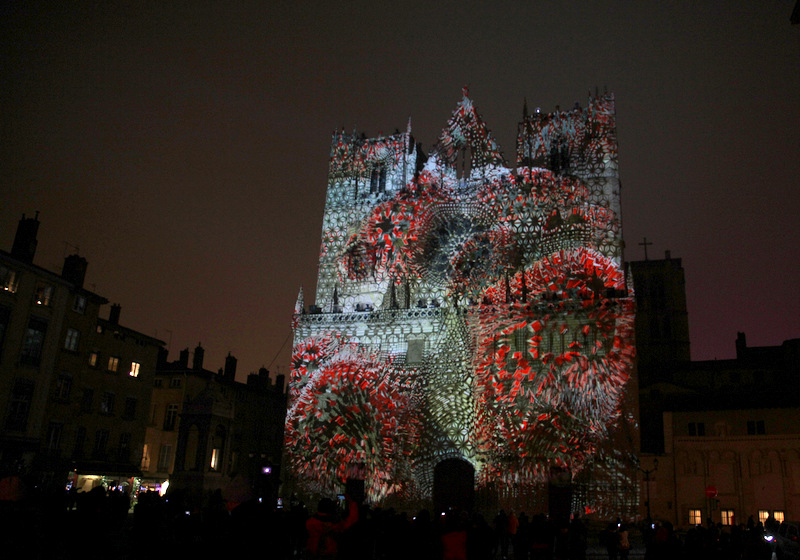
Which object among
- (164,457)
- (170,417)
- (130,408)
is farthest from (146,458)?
(130,408)

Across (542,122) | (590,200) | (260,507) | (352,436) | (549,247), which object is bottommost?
(260,507)

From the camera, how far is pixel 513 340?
88.0 ft

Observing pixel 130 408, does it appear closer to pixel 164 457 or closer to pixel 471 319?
pixel 164 457

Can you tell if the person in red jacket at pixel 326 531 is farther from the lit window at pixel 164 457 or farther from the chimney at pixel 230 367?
the chimney at pixel 230 367

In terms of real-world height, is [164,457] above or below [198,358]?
below

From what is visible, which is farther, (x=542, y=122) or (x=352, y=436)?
(x=542, y=122)

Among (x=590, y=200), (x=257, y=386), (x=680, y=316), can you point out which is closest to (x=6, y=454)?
(x=257, y=386)

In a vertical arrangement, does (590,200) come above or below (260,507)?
above

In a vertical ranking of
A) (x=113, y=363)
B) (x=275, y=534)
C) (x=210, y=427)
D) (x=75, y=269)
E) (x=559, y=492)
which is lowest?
(x=275, y=534)

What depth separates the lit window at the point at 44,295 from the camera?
2730 cm

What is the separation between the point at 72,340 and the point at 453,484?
55.2 ft

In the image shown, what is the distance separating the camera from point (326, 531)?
633cm

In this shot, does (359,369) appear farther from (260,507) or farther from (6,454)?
(260,507)

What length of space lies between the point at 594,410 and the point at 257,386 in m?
24.5
